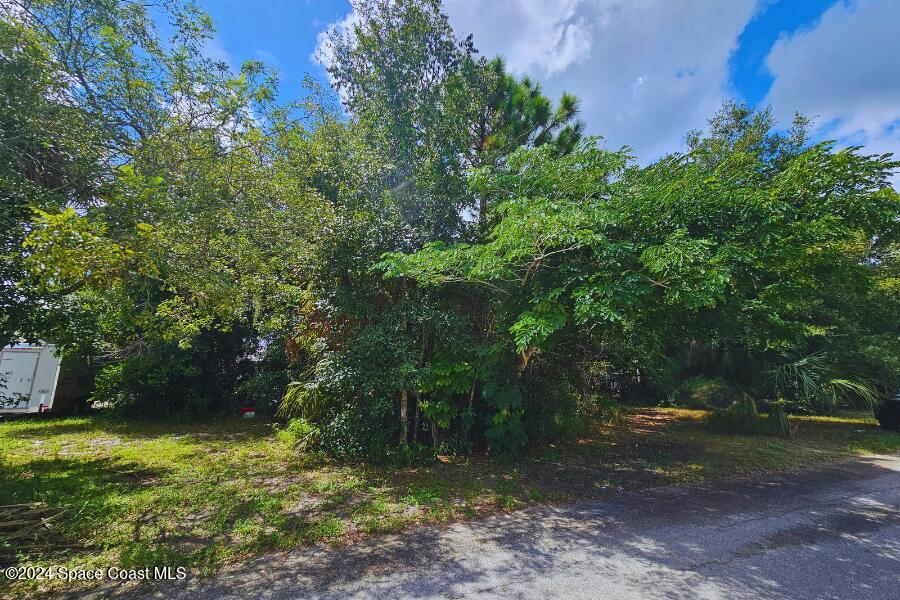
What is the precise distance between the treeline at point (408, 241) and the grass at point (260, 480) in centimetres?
80

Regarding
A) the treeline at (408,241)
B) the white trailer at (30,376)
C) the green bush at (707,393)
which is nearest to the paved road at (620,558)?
the treeline at (408,241)

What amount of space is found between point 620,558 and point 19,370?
40.8ft

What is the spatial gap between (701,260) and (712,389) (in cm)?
693

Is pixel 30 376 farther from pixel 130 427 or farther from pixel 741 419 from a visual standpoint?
pixel 741 419

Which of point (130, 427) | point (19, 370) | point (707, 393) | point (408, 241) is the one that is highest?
point (408, 241)

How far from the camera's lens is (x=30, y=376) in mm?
8758

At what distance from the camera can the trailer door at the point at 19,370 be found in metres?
8.52

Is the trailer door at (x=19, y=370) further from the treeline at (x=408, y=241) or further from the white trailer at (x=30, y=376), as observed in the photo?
the treeline at (x=408, y=241)

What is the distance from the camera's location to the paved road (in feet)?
9.02

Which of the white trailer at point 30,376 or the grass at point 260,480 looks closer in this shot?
the grass at point 260,480

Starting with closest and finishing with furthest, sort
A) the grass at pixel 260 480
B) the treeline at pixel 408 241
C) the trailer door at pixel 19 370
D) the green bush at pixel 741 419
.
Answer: the grass at pixel 260 480
the treeline at pixel 408 241
the green bush at pixel 741 419
the trailer door at pixel 19 370

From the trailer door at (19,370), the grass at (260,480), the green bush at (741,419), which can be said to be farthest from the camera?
the trailer door at (19,370)

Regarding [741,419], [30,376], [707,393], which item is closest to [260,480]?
[30,376]

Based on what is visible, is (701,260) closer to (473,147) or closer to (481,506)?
(481,506)
